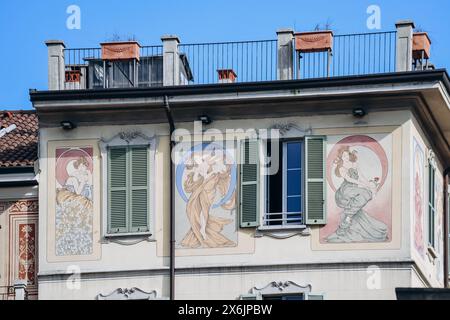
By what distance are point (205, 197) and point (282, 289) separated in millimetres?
2711

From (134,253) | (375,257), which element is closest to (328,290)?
(375,257)

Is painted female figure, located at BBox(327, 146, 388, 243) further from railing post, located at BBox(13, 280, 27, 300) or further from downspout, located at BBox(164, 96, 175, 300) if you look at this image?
railing post, located at BBox(13, 280, 27, 300)

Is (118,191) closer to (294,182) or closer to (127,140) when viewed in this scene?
(127,140)

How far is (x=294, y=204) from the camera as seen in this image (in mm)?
42031

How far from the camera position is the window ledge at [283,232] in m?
41.7

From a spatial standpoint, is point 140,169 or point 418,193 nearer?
point 418,193

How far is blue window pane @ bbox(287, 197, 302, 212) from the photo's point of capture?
42.0 m

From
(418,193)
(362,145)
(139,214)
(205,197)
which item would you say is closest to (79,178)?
(139,214)

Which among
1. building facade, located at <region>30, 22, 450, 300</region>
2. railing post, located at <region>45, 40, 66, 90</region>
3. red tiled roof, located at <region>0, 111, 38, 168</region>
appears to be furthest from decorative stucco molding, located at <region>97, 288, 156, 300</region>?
railing post, located at <region>45, 40, 66, 90</region>

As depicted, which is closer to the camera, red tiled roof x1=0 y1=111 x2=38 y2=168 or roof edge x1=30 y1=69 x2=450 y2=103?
roof edge x1=30 y1=69 x2=450 y2=103

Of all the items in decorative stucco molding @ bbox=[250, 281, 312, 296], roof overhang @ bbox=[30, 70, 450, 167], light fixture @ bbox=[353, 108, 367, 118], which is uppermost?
roof overhang @ bbox=[30, 70, 450, 167]

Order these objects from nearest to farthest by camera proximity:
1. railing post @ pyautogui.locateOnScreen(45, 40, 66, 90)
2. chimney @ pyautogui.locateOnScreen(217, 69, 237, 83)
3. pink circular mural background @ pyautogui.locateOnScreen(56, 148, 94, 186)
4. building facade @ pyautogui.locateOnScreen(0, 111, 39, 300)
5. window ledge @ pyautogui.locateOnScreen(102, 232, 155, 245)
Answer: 1. window ledge @ pyautogui.locateOnScreen(102, 232, 155, 245)
2. building facade @ pyautogui.locateOnScreen(0, 111, 39, 300)
3. pink circular mural background @ pyautogui.locateOnScreen(56, 148, 94, 186)
4. chimney @ pyautogui.locateOnScreen(217, 69, 237, 83)
5. railing post @ pyautogui.locateOnScreen(45, 40, 66, 90)

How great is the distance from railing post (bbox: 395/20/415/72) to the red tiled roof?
835 centimetres

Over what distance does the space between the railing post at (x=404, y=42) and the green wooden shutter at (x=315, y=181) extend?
242 cm
